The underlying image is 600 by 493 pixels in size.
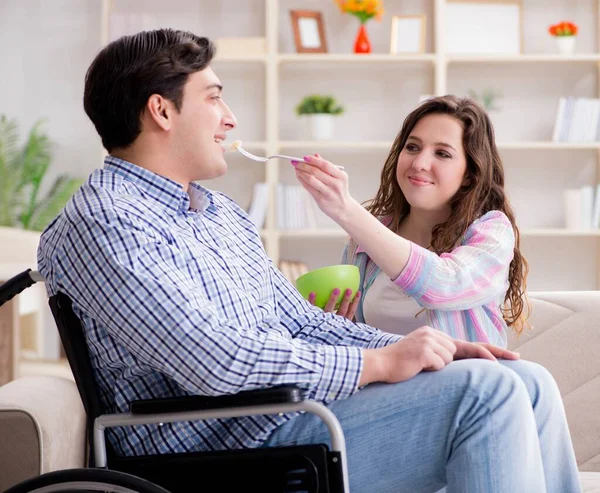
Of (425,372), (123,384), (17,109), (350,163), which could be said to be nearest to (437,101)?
(425,372)

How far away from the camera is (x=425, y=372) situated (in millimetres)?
1437

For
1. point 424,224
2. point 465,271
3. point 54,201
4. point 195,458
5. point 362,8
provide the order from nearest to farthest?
1. point 195,458
2. point 465,271
3. point 424,224
4. point 362,8
5. point 54,201

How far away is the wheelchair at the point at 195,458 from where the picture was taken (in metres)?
1.26

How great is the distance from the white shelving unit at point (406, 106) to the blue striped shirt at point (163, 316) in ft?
11.8

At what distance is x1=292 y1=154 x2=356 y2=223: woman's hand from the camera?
5.78 feet

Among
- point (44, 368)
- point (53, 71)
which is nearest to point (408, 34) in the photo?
point (53, 71)

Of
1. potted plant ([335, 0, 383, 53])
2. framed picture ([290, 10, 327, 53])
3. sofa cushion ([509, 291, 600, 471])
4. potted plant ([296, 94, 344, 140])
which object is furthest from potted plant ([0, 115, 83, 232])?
sofa cushion ([509, 291, 600, 471])

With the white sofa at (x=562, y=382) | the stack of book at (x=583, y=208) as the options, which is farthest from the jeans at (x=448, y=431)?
the stack of book at (x=583, y=208)

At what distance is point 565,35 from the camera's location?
16.4 ft

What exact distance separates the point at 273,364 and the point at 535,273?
165 inches

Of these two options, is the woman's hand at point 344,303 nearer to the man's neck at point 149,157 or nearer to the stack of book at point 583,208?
the man's neck at point 149,157

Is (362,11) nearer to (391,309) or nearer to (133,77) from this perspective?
(391,309)

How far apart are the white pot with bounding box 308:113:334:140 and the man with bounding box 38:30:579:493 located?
343 cm

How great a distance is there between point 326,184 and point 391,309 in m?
0.44
